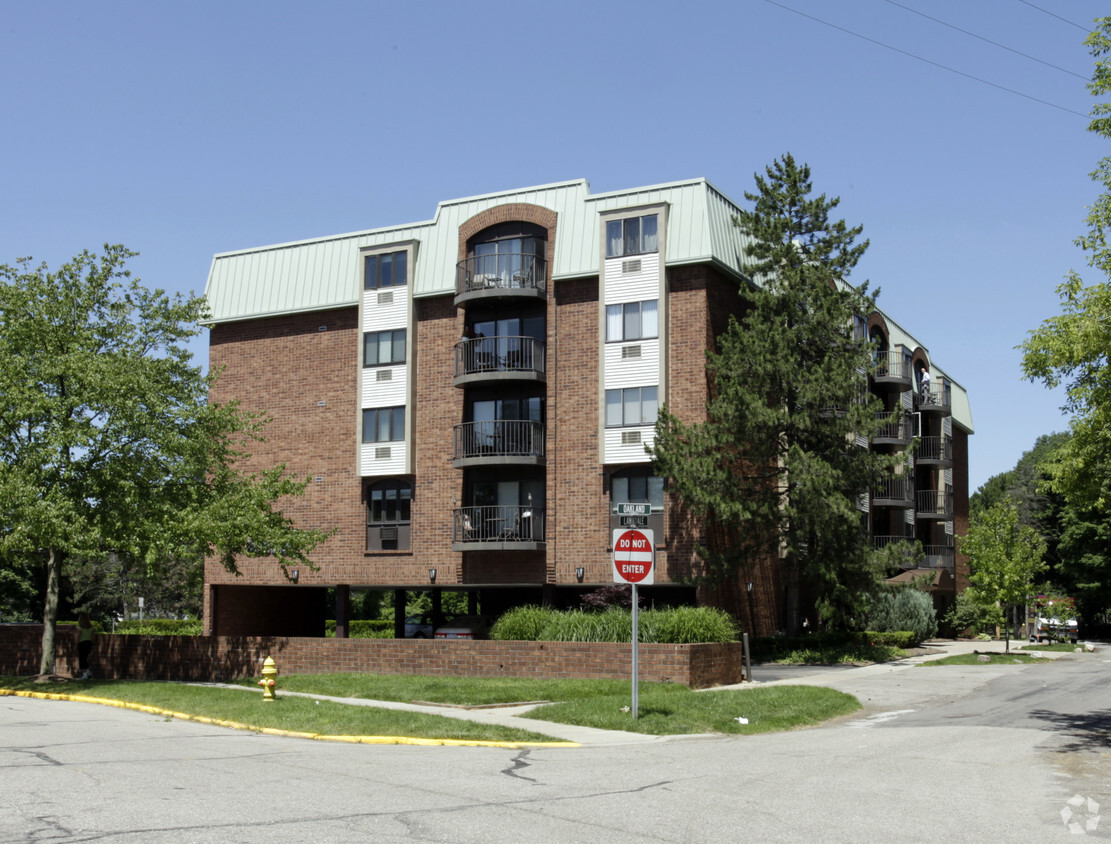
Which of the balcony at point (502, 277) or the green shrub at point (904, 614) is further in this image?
the green shrub at point (904, 614)

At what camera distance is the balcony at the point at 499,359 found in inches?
1401

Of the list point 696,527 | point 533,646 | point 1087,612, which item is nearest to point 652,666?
point 533,646

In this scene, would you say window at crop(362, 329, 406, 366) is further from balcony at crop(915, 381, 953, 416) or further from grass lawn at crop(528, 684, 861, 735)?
balcony at crop(915, 381, 953, 416)

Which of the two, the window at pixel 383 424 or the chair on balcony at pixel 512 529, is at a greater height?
the window at pixel 383 424

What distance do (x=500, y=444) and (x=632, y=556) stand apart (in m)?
19.5

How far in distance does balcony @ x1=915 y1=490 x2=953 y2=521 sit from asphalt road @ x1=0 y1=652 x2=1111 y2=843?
40465 millimetres

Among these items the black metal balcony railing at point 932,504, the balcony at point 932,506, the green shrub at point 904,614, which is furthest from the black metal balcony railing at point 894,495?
the green shrub at point 904,614

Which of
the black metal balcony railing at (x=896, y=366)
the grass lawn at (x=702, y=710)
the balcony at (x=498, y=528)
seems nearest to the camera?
the grass lawn at (x=702, y=710)

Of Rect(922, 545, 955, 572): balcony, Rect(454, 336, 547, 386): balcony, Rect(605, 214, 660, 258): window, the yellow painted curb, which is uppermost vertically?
Rect(605, 214, 660, 258): window

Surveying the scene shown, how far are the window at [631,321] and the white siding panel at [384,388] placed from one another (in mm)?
7585

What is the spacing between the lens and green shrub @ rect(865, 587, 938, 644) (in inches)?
1713

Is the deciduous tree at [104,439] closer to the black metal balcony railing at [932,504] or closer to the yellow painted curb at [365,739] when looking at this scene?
the yellow painted curb at [365,739]

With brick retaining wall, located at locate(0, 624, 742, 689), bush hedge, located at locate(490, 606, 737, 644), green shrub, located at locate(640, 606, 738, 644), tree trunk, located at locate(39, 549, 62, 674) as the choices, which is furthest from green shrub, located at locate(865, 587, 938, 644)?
tree trunk, located at locate(39, 549, 62, 674)

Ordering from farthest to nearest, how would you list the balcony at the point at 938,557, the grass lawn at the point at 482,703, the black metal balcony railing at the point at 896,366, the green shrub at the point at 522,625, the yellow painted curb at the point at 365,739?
the balcony at the point at 938,557 → the black metal balcony railing at the point at 896,366 → the green shrub at the point at 522,625 → the grass lawn at the point at 482,703 → the yellow painted curb at the point at 365,739
